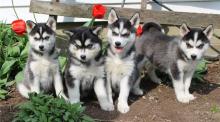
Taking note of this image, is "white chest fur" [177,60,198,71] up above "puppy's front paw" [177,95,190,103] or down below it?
above

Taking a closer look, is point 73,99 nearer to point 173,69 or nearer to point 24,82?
point 24,82

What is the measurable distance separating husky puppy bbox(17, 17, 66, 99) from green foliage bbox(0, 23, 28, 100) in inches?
20.1

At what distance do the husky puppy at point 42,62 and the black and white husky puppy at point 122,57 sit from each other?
0.76 m

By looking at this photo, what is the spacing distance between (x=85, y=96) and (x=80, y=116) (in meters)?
1.38

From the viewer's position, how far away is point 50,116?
5.89 m

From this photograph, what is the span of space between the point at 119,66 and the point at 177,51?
953mm

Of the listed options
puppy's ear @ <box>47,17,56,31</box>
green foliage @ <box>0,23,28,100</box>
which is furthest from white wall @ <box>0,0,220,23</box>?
puppy's ear @ <box>47,17,56,31</box>

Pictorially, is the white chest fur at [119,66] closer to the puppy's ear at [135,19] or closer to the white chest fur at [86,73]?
the white chest fur at [86,73]

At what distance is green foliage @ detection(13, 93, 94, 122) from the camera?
19.3 feet

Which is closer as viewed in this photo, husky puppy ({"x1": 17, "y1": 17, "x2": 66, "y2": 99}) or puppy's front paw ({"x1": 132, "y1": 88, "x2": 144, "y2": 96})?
husky puppy ({"x1": 17, "y1": 17, "x2": 66, "y2": 99})

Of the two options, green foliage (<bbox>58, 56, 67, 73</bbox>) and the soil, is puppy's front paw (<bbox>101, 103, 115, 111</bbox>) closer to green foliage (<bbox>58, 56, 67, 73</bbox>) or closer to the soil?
the soil

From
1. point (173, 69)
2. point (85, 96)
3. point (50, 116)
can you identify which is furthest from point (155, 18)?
point (50, 116)

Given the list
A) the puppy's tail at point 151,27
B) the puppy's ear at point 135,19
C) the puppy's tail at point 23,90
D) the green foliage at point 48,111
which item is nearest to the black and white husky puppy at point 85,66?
the puppy's ear at point 135,19

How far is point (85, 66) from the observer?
22.6 ft
